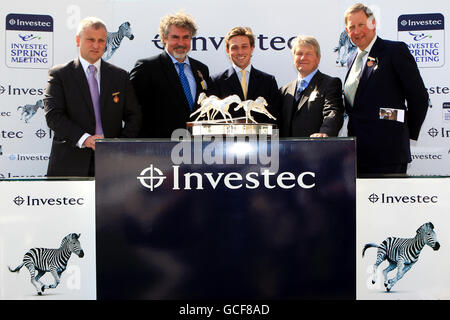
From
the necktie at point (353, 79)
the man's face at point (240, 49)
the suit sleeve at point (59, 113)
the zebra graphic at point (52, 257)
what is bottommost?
the zebra graphic at point (52, 257)

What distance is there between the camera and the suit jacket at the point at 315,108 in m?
4.62

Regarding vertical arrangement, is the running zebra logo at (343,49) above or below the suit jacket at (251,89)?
above

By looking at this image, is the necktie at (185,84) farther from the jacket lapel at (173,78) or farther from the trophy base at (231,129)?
the trophy base at (231,129)

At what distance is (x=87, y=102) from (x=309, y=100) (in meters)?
1.76

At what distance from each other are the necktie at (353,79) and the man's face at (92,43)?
203cm

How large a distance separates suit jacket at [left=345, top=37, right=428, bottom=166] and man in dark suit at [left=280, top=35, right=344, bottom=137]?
0.20 meters

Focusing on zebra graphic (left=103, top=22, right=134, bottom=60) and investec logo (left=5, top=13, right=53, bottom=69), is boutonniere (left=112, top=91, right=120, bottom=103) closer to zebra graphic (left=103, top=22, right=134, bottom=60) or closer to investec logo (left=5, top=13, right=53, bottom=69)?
zebra graphic (left=103, top=22, right=134, bottom=60)

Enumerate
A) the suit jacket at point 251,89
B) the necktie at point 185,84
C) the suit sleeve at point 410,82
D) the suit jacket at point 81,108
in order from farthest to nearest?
the necktie at point 185,84
the suit jacket at point 251,89
the suit jacket at point 81,108
the suit sleeve at point 410,82

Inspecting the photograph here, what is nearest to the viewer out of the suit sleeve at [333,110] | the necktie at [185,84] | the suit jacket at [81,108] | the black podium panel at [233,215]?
the black podium panel at [233,215]

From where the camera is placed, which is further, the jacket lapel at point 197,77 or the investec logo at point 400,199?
the jacket lapel at point 197,77

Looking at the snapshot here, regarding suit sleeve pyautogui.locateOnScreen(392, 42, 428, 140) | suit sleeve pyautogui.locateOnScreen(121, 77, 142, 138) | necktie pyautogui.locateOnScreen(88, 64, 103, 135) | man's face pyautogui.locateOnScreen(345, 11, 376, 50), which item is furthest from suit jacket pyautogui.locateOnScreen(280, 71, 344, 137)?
necktie pyautogui.locateOnScreen(88, 64, 103, 135)

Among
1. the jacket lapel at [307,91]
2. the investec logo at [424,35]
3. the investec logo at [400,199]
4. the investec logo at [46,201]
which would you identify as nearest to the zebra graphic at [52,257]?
the investec logo at [46,201]

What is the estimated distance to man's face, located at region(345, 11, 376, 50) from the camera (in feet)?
15.4
